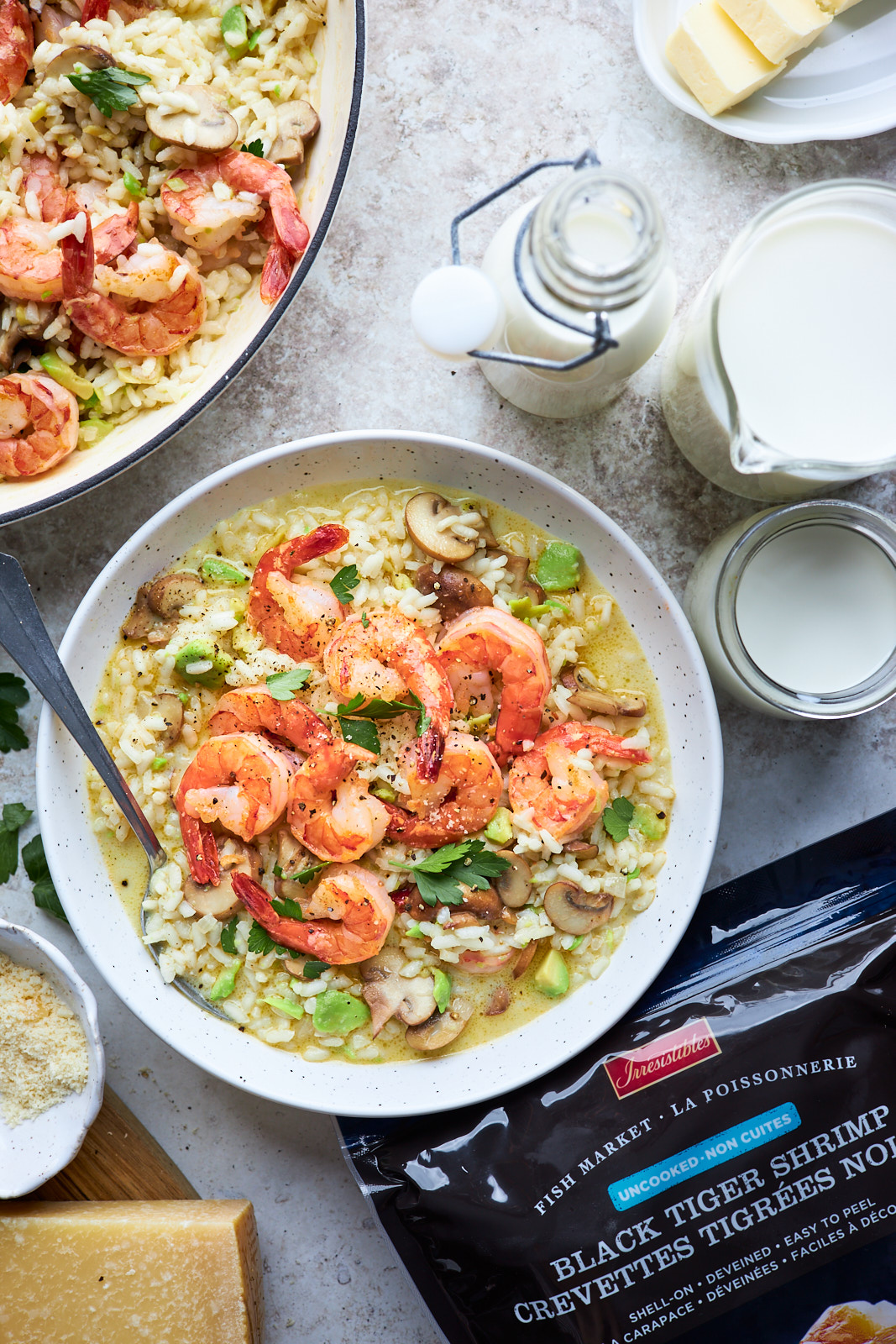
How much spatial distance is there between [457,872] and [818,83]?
6.28 feet

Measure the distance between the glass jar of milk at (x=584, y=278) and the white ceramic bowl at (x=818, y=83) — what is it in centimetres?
56

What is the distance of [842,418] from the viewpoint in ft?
6.03

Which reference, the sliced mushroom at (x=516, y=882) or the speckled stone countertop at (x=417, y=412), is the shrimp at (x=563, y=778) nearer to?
the sliced mushroom at (x=516, y=882)

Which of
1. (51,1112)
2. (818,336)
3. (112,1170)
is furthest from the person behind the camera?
(112,1170)

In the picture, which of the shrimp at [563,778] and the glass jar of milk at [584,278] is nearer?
the glass jar of milk at [584,278]

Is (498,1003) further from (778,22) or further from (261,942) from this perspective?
(778,22)

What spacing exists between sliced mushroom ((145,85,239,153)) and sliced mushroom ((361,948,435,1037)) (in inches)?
67.3

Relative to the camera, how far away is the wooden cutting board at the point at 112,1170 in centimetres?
217

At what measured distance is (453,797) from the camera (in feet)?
6.53

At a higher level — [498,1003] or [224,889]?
[224,889]

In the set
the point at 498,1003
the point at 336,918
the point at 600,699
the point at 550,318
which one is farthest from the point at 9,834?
the point at 550,318

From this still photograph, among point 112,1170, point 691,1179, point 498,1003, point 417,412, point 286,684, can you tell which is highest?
point 417,412

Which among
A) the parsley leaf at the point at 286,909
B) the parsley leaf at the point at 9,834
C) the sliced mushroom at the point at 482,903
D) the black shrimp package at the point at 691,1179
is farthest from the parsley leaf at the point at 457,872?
the parsley leaf at the point at 9,834

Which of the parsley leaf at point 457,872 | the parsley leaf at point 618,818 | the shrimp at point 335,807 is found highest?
the shrimp at point 335,807
